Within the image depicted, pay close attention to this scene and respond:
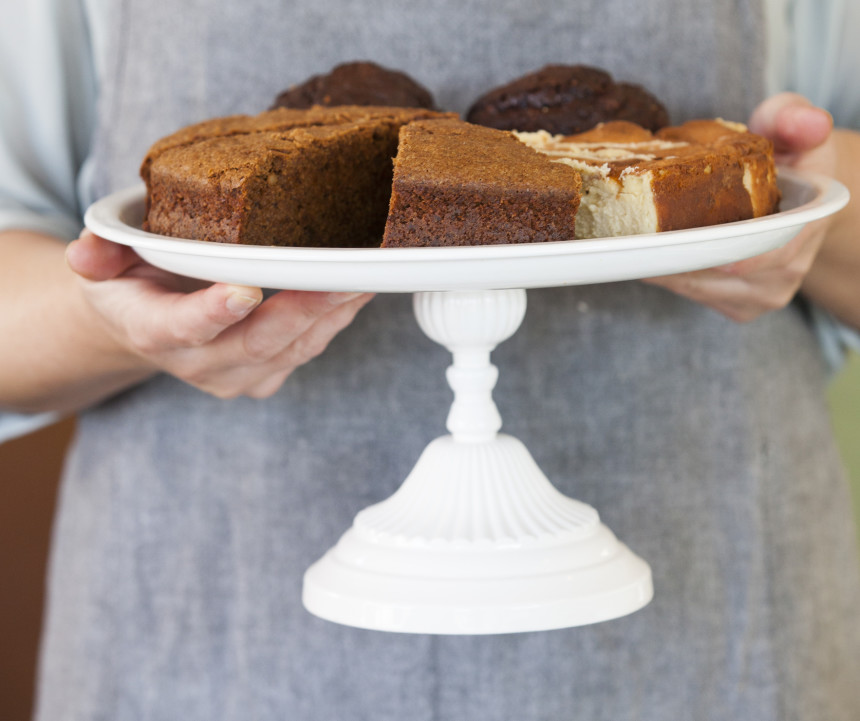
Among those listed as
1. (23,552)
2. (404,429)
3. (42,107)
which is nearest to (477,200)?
(404,429)

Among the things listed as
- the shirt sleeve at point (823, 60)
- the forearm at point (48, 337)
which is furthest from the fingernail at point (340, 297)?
the shirt sleeve at point (823, 60)

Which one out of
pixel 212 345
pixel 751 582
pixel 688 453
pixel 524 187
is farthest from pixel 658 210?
pixel 751 582

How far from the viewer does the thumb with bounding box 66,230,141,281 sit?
0.72m

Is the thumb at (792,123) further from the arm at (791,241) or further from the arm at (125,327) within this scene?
the arm at (125,327)

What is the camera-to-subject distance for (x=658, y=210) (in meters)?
0.66

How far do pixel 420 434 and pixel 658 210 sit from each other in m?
0.46

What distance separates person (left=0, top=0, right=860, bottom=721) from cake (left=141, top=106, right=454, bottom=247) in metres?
0.19

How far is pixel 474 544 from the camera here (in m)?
0.67

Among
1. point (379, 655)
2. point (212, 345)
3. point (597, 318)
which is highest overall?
point (212, 345)

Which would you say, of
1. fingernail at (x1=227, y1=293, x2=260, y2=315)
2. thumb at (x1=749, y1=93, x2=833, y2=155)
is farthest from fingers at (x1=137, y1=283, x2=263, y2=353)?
thumb at (x1=749, y1=93, x2=833, y2=155)

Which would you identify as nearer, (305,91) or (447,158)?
(447,158)

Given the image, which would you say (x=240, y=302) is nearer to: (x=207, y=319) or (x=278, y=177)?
(x=207, y=319)

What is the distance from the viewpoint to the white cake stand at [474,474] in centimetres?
53

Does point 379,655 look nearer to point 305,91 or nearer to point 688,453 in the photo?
point 688,453
